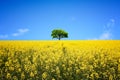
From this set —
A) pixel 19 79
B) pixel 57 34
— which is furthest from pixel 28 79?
pixel 57 34

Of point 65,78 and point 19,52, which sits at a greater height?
point 19,52

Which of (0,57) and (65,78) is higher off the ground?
(0,57)

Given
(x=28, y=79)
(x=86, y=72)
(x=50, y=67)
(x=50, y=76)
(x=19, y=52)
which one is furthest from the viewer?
(x=19, y=52)

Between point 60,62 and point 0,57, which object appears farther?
point 0,57

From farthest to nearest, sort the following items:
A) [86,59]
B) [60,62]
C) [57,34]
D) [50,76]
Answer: [57,34]
[86,59]
[60,62]
[50,76]

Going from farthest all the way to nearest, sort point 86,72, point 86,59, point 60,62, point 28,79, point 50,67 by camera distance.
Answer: point 86,59 < point 60,62 < point 50,67 < point 86,72 < point 28,79

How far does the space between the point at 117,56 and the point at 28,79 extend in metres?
6.09

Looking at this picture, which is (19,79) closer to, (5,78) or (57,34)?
(5,78)

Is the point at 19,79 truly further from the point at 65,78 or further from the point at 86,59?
the point at 86,59

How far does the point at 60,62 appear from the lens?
404 inches

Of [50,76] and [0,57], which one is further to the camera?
[0,57]

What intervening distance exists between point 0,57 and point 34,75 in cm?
383

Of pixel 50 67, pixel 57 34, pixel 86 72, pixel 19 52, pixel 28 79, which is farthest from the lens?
pixel 57 34

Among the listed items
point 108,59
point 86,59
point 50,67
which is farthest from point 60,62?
point 108,59
